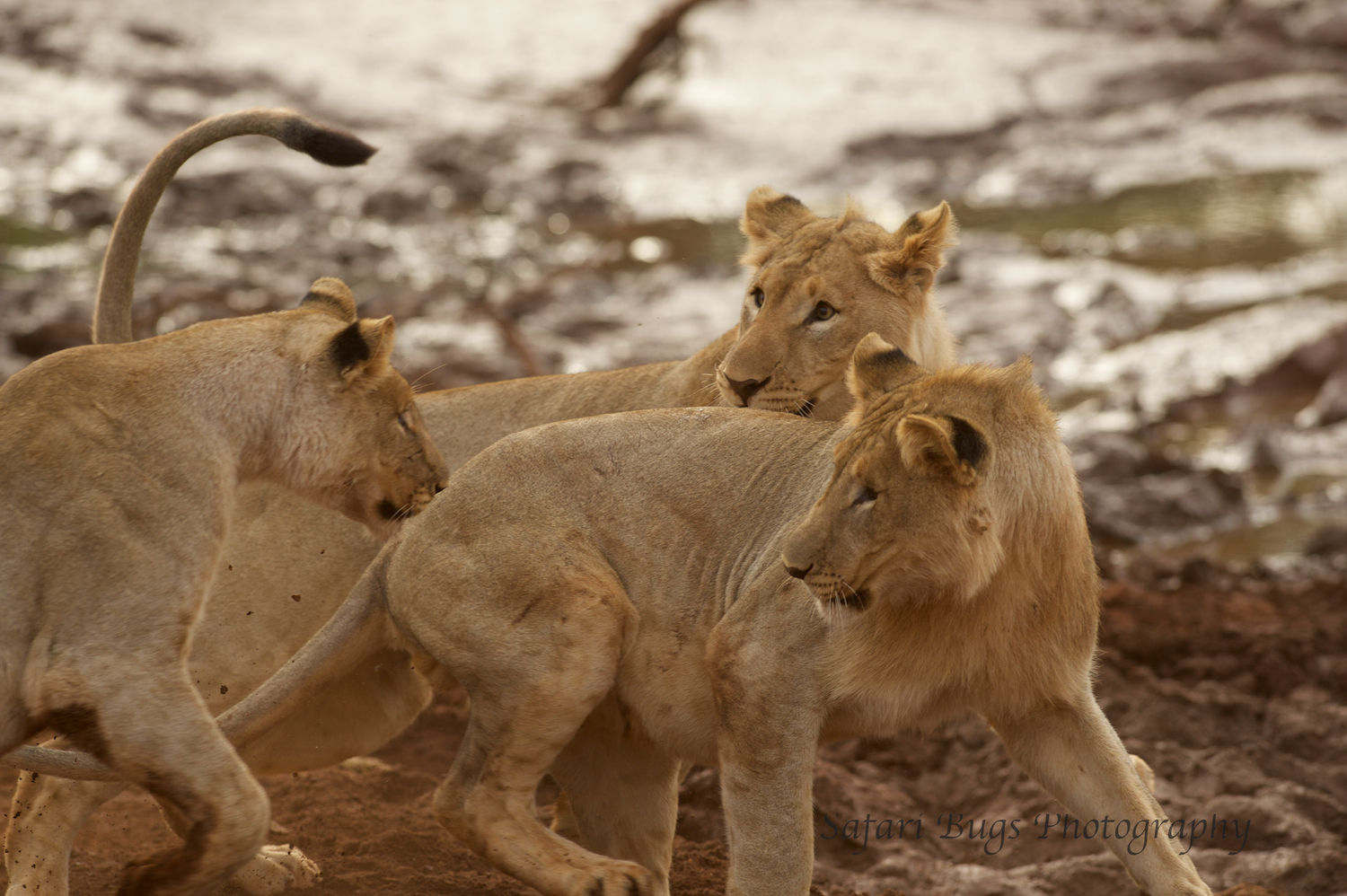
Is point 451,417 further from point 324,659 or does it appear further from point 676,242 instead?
point 676,242

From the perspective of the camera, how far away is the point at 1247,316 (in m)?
11.5

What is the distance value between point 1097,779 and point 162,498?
2398 mm

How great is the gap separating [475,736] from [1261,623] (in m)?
4.07

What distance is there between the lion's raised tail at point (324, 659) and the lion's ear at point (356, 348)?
563mm

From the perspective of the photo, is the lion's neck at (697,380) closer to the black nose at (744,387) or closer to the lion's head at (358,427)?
the black nose at (744,387)

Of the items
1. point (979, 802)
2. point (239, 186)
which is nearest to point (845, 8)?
point (239, 186)

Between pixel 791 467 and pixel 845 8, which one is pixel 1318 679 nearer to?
pixel 791 467

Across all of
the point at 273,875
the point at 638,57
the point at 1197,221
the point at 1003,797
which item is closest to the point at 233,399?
the point at 273,875

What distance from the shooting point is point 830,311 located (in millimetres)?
5086

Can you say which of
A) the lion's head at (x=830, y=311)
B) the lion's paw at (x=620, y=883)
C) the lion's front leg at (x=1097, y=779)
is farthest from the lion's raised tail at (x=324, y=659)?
the lion's front leg at (x=1097, y=779)

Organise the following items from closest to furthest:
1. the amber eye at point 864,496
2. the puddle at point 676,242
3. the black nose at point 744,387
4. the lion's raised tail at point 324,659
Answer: the amber eye at point 864,496 → the lion's raised tail at point 324,659 → the black nose at point 744,387 → the puddle at point 676,242

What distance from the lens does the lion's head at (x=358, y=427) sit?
13.3ft

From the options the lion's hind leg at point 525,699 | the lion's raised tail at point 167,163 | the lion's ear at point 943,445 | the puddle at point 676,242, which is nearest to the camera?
the lion's ear at point 943,445

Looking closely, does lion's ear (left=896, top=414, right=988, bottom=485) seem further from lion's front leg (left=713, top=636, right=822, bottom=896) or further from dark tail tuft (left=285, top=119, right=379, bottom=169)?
dark tail tuft (left=285, top=119, right=379, bottom=169)
